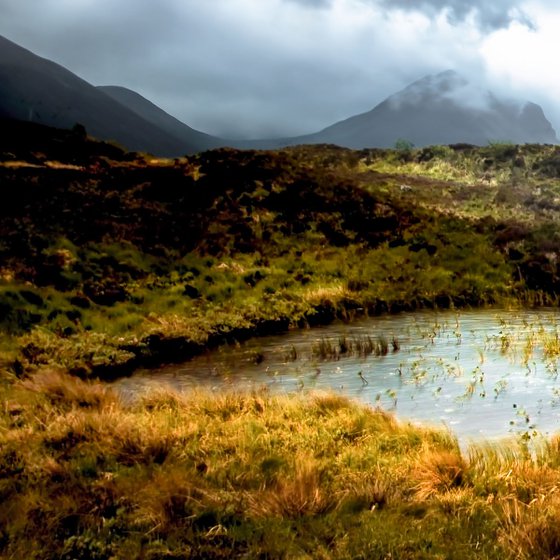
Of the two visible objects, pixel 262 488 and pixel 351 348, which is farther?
pixel 351 348

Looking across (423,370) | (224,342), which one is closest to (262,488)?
(423,370)

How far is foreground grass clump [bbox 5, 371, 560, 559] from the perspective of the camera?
643 cm

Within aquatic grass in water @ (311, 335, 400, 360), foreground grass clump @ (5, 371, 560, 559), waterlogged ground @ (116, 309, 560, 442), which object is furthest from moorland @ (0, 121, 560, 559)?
aquatic grass in water @ (311, 335, 400, 360)

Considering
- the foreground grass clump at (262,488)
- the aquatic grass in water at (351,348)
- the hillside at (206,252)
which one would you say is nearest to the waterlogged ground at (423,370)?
the aquatic grass in water at (351,348)

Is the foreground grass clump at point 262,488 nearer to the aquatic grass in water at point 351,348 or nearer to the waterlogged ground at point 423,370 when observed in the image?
the waterlogged ground at point 423,370

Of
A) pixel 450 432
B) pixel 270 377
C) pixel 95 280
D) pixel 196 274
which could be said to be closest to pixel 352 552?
pixel 450 432

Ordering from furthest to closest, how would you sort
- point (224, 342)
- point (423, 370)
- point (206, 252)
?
point (206, 252) → point (224, 342) → point (423, 370)

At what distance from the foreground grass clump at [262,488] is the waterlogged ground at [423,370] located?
1.86 m

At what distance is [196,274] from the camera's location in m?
27.0

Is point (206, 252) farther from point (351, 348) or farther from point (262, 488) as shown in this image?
point (262, 488)

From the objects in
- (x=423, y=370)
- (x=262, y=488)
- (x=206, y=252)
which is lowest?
(x=423, y=370)

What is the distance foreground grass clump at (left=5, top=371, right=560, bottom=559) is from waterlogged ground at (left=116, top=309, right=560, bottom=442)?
1864 mm

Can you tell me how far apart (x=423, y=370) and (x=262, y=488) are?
8382 millimetres

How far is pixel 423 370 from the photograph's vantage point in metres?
15.3
